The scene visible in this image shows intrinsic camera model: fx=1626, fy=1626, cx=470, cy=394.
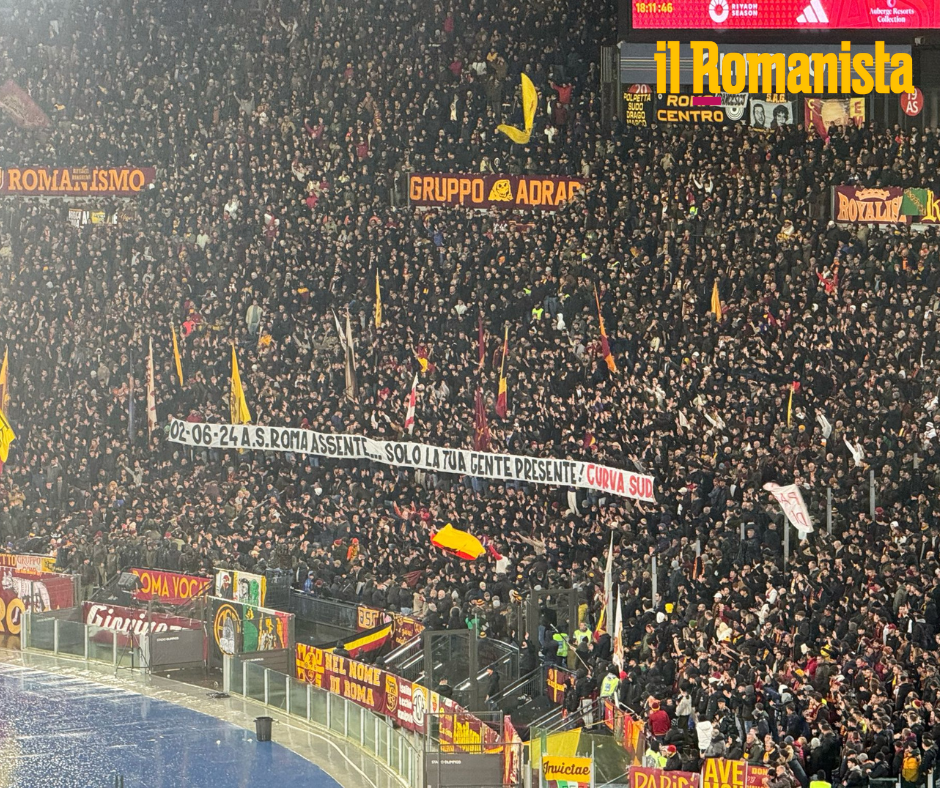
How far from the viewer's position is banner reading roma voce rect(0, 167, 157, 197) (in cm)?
4050

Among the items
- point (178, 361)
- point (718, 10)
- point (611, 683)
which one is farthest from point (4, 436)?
point (718, 10)

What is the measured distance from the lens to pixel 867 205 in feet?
108

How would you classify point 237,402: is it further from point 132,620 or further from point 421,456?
point 132,620

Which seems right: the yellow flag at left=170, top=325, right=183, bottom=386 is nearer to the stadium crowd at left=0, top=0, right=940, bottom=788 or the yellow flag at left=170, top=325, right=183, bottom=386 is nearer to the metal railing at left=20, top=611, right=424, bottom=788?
the stadium crowd at left=0, top=0, right=940, bottom=788

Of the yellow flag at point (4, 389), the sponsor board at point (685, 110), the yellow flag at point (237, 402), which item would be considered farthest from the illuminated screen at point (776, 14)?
the yellow flag at point (4, 389)

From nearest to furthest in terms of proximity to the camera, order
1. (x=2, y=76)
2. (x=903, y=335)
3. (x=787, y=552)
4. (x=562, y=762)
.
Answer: (x=562, y=762) < (x=787, y=552) < (x=903, y=335) < (x=2, y=76)

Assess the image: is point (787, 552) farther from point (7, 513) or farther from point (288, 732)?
point (7, 513)

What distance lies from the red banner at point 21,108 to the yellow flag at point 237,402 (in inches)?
480

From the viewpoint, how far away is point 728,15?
2888 centimetres

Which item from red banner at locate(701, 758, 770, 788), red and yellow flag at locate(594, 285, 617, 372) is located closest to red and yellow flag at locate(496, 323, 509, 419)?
red and yellow flag at locate(594, 285, 617, 372)

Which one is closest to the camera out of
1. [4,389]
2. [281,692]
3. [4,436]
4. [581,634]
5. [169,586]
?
[581,634]

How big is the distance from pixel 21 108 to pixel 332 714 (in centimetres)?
2335

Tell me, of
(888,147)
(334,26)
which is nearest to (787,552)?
(888,147)

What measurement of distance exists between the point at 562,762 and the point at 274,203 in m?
21.2
